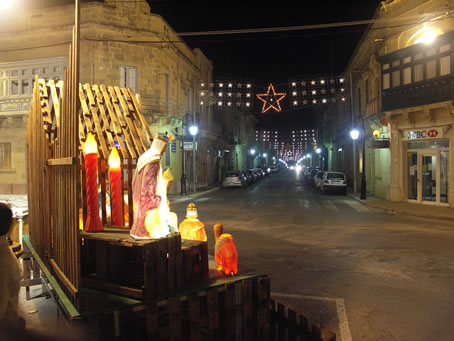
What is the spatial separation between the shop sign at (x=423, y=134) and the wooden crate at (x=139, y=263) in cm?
1746

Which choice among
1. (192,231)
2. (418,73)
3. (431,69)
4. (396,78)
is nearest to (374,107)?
(396,78)

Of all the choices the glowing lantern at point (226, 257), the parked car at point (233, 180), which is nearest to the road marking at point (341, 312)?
the glowing lantern at point (226, 257)

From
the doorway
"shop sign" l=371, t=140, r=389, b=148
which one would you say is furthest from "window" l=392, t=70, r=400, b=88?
the doorway

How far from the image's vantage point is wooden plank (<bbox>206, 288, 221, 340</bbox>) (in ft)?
12.8

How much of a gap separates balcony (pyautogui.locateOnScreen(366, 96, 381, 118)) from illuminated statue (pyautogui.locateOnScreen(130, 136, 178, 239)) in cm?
1974

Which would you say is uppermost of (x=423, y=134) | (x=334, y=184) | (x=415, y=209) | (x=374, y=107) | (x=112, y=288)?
(x=374, y=107)

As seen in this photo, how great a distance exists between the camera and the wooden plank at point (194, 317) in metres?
3.78

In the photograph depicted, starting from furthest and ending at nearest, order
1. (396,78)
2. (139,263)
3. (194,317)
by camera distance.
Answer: (396,78)
(139,263)
(194,317)

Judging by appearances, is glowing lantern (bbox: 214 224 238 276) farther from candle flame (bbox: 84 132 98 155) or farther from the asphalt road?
candle flame (bbox: 84 132 98 155)

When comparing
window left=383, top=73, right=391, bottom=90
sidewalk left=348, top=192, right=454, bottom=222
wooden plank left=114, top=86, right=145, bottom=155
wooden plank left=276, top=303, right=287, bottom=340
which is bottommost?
sidewalk left=348, top=192, right=454, bottom=222

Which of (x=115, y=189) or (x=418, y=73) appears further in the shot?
(x=418, y=73)

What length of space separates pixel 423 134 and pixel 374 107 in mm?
4219

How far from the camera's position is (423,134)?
63.0 ft

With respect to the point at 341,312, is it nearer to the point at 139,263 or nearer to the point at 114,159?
the point at 139,263
